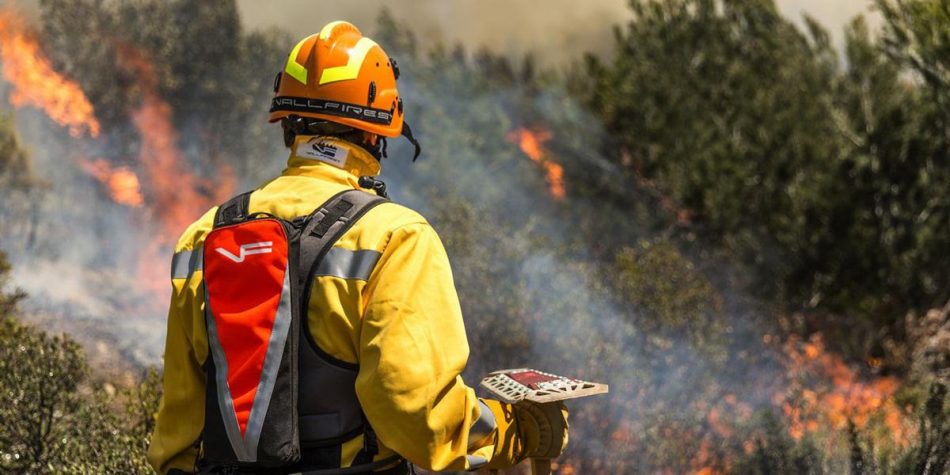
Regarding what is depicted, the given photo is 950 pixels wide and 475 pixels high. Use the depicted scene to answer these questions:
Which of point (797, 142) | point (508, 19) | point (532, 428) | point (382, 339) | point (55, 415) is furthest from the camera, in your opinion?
point (508, 19)

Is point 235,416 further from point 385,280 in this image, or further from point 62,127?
point 62,127

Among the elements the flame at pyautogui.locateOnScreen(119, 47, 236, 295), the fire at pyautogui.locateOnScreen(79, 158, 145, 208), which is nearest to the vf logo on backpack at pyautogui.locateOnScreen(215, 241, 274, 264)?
the flame at pyautogui.locateOnScreen(119, 47, 236, 295)

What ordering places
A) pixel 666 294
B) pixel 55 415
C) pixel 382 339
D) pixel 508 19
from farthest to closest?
pixel 508 19 < pixel 666 294 < pixel 55 415 < pixel 382 339

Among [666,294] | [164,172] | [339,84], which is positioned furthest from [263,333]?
[164,172]

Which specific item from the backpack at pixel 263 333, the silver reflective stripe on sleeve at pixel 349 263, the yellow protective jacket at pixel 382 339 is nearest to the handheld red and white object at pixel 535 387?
the yellow protective jacket at pixel 382 339

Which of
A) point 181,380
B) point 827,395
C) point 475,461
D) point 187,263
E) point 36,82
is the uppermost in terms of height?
point 36,82

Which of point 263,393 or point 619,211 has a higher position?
point 619,211

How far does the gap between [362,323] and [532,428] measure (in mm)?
695

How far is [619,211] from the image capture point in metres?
16.2

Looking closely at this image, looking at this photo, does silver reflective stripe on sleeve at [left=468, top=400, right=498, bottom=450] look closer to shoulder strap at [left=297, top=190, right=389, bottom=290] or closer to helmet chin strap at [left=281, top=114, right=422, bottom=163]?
shoulder strap at [left=297, top=190, right=389, bottom=290]

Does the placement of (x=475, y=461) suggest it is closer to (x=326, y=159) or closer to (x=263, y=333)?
(x=263, y=333)

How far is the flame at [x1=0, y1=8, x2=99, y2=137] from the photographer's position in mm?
15797

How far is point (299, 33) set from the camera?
65.3 feet

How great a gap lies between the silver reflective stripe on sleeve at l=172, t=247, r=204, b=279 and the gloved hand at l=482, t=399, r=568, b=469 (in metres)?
0.83
